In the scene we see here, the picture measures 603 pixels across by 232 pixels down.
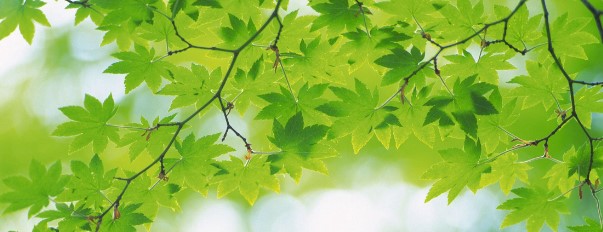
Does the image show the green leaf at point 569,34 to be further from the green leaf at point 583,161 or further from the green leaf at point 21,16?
the green leaf at point 21,16

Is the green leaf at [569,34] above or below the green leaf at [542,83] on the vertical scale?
above

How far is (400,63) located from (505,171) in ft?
2.40

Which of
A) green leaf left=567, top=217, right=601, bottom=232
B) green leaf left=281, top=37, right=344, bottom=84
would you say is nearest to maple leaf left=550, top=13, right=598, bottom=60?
green leaf left=567, top=217, right=601, bottom=232

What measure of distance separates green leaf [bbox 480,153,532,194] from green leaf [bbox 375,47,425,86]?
601mm

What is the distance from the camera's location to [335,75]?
259 cm

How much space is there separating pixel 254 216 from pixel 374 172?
7.02ft

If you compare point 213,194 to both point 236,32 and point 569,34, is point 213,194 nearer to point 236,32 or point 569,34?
point 236,32

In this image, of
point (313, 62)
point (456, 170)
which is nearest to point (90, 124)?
point (313, 62)

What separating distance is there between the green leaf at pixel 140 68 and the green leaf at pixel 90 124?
142 millimetres

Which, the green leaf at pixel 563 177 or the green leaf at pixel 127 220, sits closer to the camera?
the green leaf at pixel 127 220

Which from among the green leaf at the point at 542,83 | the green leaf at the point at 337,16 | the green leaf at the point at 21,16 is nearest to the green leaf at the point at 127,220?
the green leaf at the point at 337,16

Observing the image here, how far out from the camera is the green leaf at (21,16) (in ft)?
9.10

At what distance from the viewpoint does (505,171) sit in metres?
2.54

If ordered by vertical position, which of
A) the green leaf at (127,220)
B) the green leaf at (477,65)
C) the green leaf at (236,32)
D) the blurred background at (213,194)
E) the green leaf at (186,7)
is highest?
the green leaf at (186,7)
